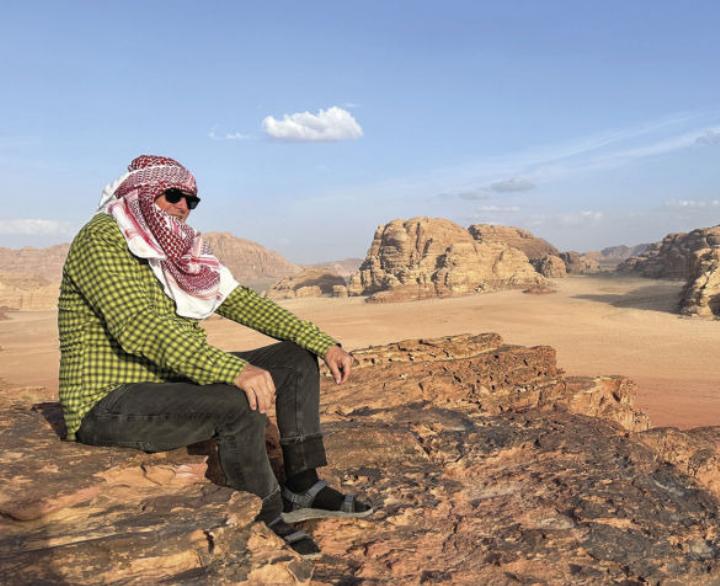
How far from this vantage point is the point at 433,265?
127 feet

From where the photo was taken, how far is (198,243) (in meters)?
2.98

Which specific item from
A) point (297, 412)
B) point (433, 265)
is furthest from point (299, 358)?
point (433, 265)

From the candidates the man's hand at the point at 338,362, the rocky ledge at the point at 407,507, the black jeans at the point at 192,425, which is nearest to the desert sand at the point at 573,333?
the rocky ledge at the point at 407,507

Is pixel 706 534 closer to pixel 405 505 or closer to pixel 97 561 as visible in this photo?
pixel 405 505

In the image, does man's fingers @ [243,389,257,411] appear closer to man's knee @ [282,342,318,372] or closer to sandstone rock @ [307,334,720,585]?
man's knee @ [282,342,318,372]

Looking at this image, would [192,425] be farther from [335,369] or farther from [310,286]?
[310,286]

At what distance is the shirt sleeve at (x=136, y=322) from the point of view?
7.88 ft

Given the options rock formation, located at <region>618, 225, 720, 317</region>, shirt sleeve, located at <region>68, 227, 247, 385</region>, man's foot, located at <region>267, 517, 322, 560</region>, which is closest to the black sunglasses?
shirt sleeve, located at <region>68, 227, 247, 385</region>

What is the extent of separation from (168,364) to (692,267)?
27.3 m

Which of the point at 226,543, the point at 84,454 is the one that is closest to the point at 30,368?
the point at 84,454

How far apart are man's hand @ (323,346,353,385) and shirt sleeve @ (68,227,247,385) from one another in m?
0.81

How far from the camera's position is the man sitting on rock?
2.41 meters

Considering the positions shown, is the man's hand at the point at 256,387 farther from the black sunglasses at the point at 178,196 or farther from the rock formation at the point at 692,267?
the rock formation at the point at 692,267

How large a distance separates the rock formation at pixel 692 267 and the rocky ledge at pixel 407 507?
1963 centimetres
